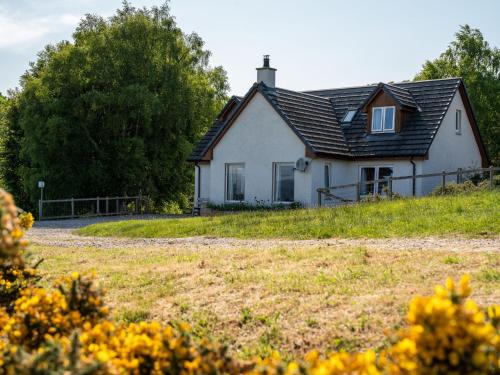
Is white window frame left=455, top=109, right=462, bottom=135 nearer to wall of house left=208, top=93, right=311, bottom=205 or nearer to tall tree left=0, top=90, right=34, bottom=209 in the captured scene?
wall of house left=208, top=93, right=311, bottom=205

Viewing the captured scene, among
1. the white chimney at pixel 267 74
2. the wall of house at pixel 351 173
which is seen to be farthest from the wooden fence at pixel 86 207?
the wall of house at pixel 351 173

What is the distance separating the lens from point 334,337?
7.93m

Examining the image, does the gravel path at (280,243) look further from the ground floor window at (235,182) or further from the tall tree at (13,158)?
the tall tree at (13,158)

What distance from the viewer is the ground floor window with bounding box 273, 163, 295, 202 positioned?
31391 mm

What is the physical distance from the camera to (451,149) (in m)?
33.8

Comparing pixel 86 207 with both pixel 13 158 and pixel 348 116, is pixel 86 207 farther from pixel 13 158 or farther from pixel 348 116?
pixel 348 116

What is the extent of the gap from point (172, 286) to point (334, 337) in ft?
12.2

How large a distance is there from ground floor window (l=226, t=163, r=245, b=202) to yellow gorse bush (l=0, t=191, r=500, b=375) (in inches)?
1064

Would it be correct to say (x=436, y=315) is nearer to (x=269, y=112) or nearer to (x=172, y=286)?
(x=172, y=286)

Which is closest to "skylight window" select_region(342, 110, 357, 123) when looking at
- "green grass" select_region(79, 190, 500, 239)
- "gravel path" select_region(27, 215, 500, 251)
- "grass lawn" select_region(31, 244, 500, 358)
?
"green grass" select_region(79, 190, 500, 239)

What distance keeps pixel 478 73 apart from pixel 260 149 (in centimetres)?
3202

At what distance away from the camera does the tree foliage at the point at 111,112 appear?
143ft

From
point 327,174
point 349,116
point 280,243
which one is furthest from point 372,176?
point 280,243

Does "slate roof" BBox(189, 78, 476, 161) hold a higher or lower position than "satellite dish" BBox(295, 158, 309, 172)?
higher
